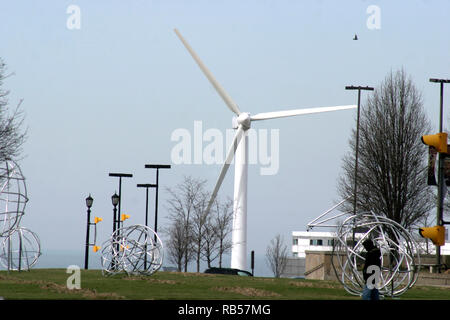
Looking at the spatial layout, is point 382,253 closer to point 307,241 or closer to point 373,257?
point 373,257

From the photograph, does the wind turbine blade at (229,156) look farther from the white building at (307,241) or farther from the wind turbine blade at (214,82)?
the white building at (307,241)

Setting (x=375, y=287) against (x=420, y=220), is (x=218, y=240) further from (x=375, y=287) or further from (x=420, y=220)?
(x=375, y=287)

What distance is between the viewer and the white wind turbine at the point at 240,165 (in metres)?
53.3

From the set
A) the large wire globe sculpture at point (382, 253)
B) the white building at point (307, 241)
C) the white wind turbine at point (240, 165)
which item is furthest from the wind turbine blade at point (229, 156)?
the white building at point (307, 241)

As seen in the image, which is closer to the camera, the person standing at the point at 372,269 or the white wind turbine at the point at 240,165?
the person standing at the point at 372,269

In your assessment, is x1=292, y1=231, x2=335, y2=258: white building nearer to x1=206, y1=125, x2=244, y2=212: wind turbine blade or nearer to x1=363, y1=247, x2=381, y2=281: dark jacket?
x1=206, y1=125, x2=244, y2=212: wind turbine blade

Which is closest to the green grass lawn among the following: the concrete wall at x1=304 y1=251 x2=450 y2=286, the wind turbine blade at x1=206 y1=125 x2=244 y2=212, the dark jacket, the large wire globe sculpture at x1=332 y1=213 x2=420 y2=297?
the large wire globe sculpture at x1=332 y1=213 x2=420 y2=297

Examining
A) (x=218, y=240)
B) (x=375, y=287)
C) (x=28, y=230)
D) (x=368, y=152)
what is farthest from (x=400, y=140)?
(x=375, y=287)

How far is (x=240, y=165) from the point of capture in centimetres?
5466

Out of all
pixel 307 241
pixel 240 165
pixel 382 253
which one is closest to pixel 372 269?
pixel 382 253

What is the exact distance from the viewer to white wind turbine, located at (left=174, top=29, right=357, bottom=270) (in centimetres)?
5331
